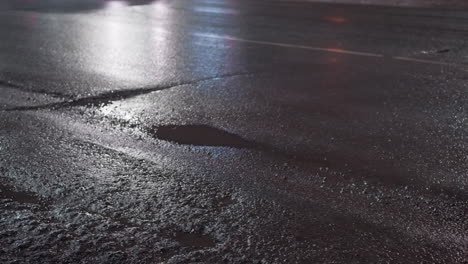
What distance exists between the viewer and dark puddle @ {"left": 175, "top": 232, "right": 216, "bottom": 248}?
3.35 metres

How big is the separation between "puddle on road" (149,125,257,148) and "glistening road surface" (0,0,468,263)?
1.1 inches

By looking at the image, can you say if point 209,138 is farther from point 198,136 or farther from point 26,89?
point 26,89

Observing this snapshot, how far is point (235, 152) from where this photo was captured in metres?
4.98

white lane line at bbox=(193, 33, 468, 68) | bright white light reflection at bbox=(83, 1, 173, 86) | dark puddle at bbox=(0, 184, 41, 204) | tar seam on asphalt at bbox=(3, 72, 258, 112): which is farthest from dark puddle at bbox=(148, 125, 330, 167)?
white lane line at bbox=(193, 33, 468, 68)

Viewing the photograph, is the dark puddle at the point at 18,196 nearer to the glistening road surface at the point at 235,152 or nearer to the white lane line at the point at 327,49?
the glistening road surface at the point at 235,152

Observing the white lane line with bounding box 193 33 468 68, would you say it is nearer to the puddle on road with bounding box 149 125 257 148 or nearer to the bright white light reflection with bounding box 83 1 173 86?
the bright white light reflection with bounding box 83 1 173 86

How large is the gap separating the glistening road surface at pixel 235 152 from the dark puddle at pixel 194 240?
0.04ft

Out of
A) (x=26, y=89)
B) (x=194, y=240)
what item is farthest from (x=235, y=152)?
(x=26, y=89)

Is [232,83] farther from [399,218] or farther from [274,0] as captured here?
[274,0]

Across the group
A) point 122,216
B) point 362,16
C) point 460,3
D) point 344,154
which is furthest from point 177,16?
point 122,216

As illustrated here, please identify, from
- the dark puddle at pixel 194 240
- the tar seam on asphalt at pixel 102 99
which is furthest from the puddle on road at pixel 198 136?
the dark puddle at pixel 194 240

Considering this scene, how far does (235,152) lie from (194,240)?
1.66 metres

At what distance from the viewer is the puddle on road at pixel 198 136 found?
5216 millimetres

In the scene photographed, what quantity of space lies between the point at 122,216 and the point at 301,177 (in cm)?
143
